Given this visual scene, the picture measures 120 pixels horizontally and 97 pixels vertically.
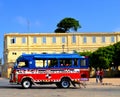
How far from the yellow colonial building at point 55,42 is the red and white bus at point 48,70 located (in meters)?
81.7

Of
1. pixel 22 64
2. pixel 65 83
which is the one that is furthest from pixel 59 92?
pixel 22 64

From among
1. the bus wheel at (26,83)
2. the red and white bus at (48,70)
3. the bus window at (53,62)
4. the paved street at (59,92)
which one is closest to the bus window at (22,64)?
the red and white bus at (48,70)

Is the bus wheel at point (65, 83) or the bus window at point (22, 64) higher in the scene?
the bus window at point (22, 64)

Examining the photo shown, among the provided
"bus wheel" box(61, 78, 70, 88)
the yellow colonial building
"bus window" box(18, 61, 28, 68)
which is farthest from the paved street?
the yellow colonial building

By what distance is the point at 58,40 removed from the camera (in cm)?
12175

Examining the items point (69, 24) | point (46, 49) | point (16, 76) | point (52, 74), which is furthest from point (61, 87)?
point (69, 24)

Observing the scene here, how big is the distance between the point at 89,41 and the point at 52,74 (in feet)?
273

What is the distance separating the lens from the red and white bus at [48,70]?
38.3m

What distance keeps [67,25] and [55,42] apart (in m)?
18.9

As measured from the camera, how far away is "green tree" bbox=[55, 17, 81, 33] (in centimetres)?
13962

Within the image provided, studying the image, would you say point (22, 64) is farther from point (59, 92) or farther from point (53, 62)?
point (59, 92)

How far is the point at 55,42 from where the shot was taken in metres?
122

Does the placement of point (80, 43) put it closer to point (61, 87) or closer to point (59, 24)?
point (59, 24)

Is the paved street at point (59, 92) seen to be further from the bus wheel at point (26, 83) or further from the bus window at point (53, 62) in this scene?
the bus window at point (53, 62)
